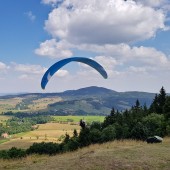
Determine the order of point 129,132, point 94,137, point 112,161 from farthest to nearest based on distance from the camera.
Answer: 1. point 94,137
2. point 129,132
3. point 112,161

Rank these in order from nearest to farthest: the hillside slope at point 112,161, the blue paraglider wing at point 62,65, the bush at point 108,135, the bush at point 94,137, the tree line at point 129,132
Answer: the hillside slope at point 112,161 → the blue paraglider wing at point 62,65 → the tree line at point 129,132 → the bush at point 108,135 → the bush at point 94,137

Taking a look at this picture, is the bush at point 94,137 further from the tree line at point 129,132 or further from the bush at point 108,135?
the bush at point 108,135

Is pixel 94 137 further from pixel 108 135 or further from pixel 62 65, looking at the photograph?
pixel 62 65

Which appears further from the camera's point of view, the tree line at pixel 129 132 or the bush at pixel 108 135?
the bush at pixel 108 135

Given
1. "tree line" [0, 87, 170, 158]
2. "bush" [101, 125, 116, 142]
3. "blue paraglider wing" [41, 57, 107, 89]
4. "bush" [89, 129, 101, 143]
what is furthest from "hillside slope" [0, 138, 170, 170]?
"bush" [89, 129, 101, 143]

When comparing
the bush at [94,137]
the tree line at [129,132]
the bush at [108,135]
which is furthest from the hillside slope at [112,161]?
the bush at [94,137]

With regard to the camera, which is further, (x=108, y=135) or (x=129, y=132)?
(x=108, y=135)

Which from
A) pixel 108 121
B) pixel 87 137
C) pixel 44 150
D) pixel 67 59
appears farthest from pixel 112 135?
pixel 67 59

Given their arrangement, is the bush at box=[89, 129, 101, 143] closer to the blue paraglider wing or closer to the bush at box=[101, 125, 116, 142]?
the bush at box=[101, 125, 116, 142]

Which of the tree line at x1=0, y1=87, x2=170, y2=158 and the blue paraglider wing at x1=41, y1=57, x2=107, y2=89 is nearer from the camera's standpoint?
the blue paraglider wing at x1=41, y1=57, x2=107, y2=89

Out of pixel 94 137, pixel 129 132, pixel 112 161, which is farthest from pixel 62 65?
pixel 94 137

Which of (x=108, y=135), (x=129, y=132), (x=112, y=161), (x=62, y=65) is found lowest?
(x=108, y=135)
